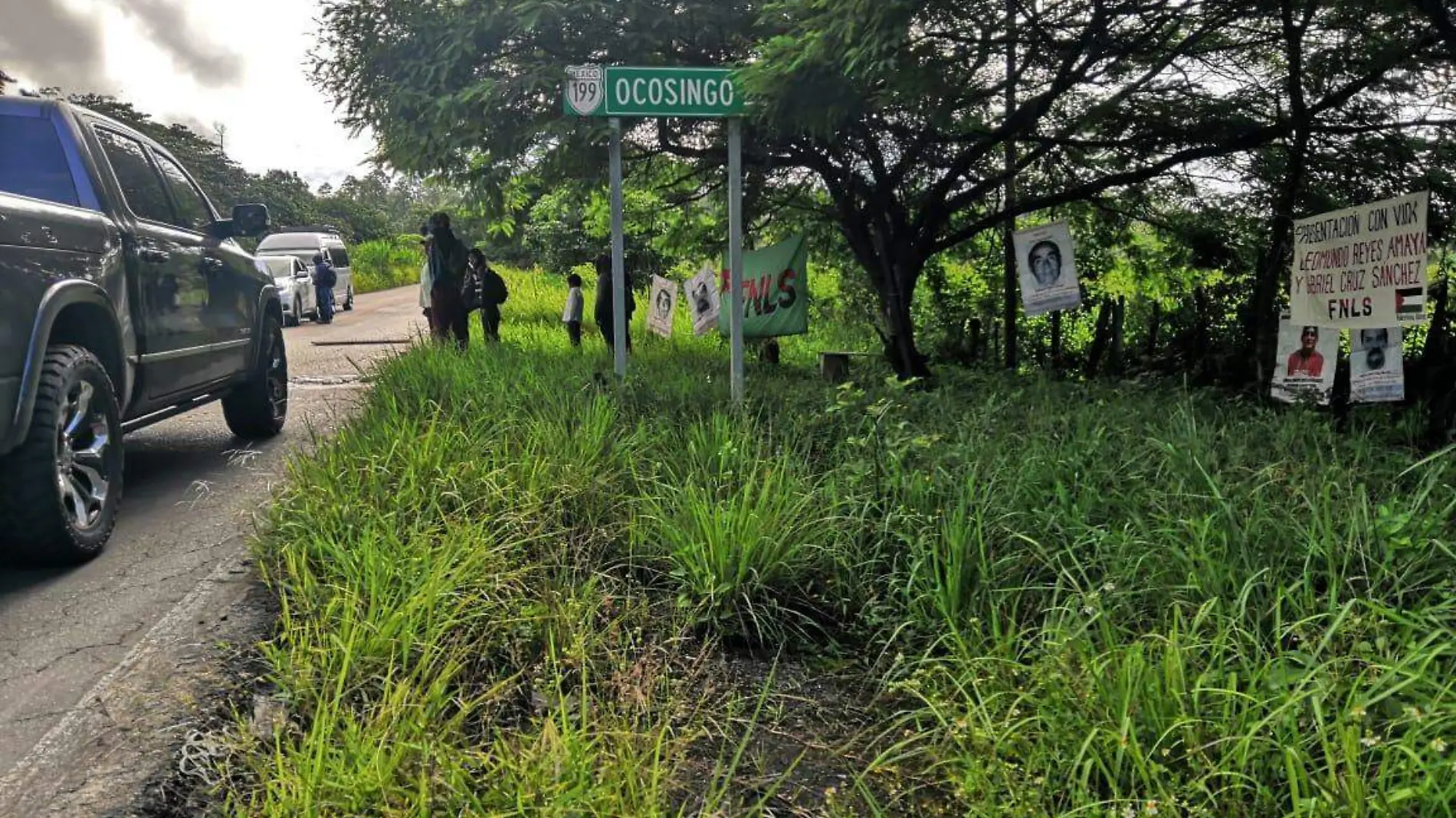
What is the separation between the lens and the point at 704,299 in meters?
11.6

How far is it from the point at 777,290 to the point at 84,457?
261 inches

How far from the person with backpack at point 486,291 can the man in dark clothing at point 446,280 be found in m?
0.73

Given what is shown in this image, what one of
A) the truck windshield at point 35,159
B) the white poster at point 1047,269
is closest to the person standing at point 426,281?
the truck windshield at point 35,159

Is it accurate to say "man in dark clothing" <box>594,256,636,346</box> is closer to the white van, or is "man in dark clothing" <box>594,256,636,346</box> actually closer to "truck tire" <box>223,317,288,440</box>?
"truck tire" <box>223,317,288,440</box>

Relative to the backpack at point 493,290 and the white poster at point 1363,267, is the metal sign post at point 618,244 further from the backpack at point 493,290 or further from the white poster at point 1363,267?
the backpack at point 493,290

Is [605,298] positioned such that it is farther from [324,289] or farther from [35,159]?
[324,289]

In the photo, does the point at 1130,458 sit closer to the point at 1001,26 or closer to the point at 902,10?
the point at 902,10

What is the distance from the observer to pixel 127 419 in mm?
5152

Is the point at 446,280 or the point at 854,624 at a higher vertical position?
the point at 446,280

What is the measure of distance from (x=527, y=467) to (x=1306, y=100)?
265 inches

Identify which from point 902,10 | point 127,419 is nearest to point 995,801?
point 902,10

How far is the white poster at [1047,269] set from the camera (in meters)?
7.97

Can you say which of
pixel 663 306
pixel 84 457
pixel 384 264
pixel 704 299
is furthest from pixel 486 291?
pixel 384 264

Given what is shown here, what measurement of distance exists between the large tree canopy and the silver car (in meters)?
11.6
